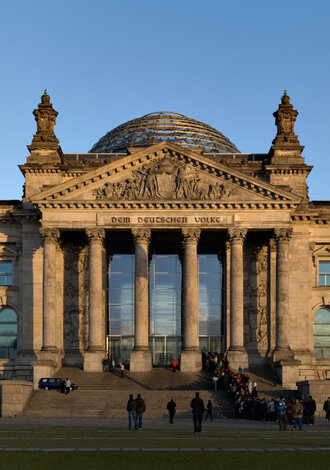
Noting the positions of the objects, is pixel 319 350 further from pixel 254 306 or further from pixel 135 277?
pixel 135 277

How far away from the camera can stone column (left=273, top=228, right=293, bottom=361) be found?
7075cm

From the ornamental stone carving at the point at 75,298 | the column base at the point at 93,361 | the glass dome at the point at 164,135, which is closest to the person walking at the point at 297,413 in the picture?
the column base at the point at 93,361

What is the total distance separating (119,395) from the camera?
60.4 m

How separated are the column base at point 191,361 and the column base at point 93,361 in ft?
22.0

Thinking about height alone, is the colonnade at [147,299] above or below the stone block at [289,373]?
above

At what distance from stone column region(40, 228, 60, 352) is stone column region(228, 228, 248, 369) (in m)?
14.7

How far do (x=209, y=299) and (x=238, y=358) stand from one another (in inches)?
353

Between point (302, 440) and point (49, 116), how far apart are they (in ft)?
168

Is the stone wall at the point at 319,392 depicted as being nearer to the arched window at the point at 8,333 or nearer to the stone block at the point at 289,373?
the stone block at the point at 289,373

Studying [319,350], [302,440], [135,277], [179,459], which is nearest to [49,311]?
[135,277]

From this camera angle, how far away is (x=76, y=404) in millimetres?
58125

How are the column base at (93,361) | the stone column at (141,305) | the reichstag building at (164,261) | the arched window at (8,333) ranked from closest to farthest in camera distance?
the column base at (93,361)
the stone column at (141,305)
the reichstag building at (164,261)
the arched window at (8,333)

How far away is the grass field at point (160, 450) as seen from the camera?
2484 centimetres

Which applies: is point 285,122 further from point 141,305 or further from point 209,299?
point 141,305
